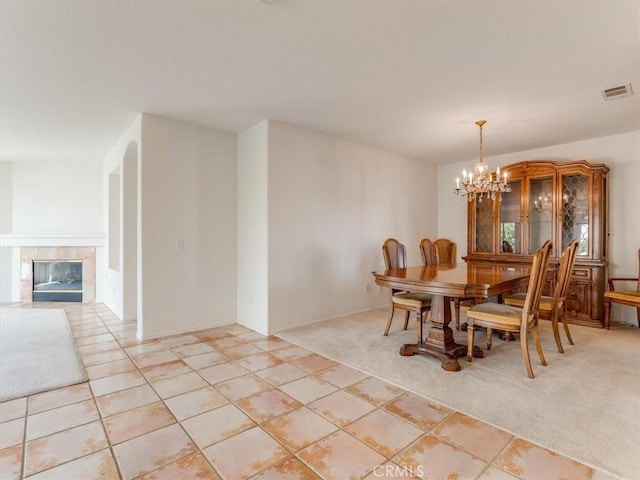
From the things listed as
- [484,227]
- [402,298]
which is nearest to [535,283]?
[402,298]

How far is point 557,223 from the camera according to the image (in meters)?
4.55

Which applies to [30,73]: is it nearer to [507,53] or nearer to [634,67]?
[507,53]

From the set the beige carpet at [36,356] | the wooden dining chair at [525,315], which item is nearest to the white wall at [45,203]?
the beige carpet at [36,356]

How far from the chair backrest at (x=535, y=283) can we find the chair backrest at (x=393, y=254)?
1.49m

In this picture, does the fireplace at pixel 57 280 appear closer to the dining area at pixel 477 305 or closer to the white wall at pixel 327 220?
the white wall at pixel 327 220

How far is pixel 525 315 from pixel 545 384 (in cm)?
52

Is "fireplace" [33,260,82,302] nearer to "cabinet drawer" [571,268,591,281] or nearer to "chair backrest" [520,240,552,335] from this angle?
"chair backrest" [520,240,552,335]

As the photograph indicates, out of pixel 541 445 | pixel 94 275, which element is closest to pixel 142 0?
pixel 541 445

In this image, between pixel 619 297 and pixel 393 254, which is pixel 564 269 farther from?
pixel 393 254

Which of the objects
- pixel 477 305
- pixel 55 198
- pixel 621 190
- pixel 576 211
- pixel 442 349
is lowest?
pixel 442 349

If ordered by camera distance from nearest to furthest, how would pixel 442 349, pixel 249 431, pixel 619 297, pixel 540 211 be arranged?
1. pixel 249 431
2. pixel 442 349
3. pixel 619 297
4. pixel 540 211

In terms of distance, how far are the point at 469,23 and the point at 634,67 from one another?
5.36 feet

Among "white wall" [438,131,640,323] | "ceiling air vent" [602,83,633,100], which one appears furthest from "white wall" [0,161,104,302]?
"white wall" [438,131,640,323]

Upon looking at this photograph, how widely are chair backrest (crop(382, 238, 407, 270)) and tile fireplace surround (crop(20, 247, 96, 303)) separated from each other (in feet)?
17.4
